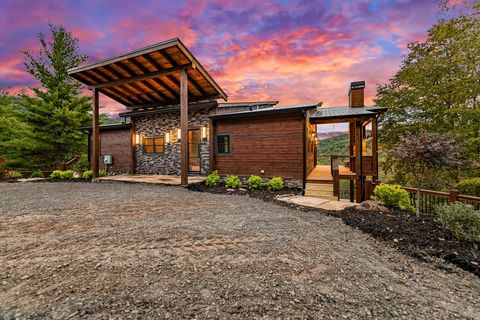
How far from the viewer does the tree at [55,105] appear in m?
14.5

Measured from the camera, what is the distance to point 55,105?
15.4m

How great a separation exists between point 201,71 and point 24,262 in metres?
8.48

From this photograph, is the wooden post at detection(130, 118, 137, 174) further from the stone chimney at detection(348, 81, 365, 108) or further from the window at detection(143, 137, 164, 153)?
the stone chimney at detection(348, 81, 365, 108)

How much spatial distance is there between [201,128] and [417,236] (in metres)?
9.63

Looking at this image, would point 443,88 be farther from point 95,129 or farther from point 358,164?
point 95,129

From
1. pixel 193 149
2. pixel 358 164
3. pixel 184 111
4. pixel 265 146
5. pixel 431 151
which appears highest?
pixel 184 111

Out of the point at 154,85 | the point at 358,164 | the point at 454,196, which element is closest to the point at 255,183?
the point at 358,164

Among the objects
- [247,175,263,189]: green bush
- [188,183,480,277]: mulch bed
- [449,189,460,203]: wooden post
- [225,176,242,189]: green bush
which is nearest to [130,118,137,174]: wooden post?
[225,176,242,189]: green bush

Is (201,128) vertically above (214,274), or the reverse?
(201,128)

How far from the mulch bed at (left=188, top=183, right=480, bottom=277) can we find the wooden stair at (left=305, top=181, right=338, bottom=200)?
2.73 metres

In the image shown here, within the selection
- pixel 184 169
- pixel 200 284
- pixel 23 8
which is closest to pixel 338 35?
pixel 184 169

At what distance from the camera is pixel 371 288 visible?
1.99 meters

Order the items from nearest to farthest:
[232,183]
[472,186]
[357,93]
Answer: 1. [472,186]
2. [232,183]
3. [357,93]

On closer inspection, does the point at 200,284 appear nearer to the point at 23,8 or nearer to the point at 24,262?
the point at 24,262
